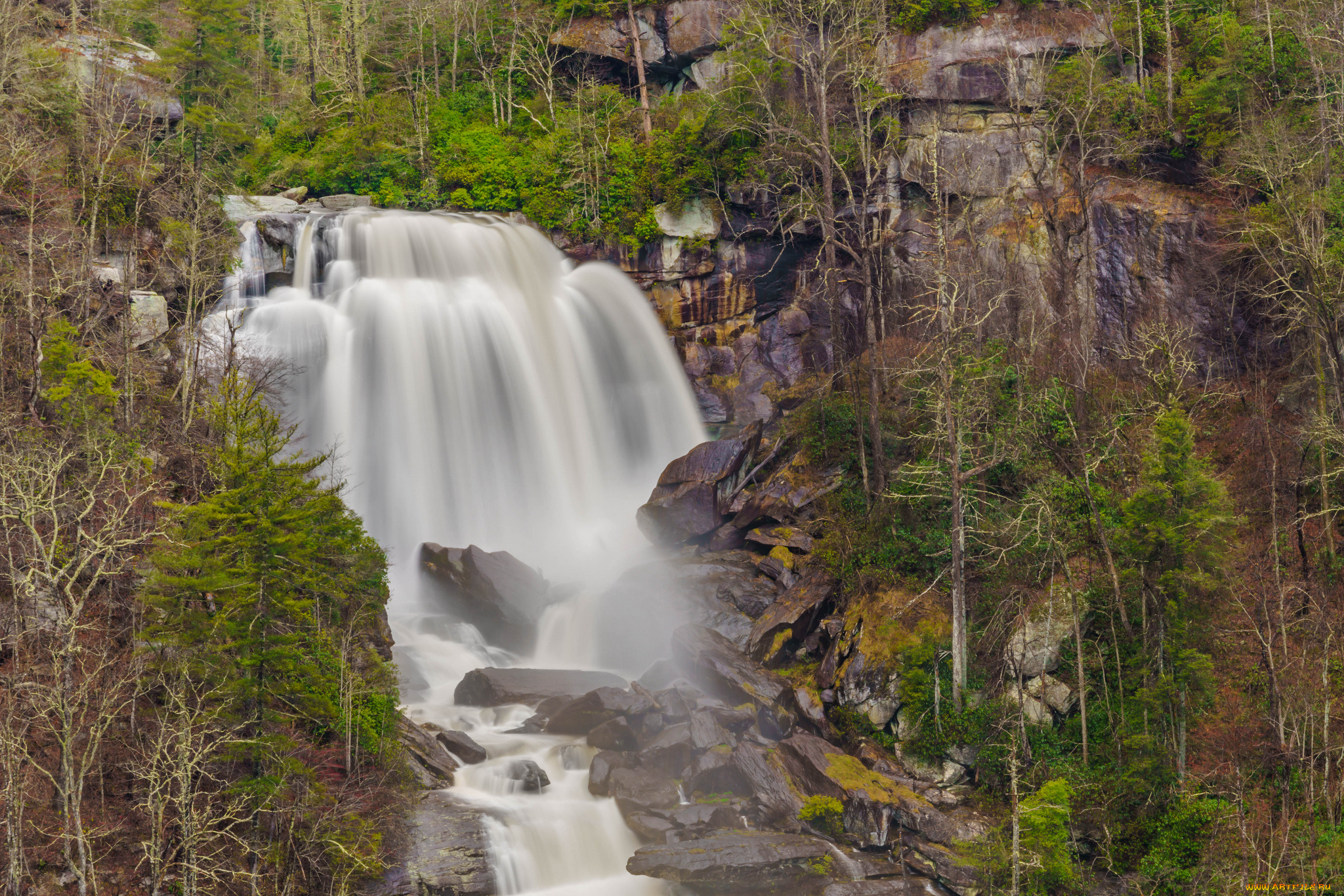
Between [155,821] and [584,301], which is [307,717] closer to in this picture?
[155,821]

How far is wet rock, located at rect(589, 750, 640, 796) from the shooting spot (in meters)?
20.7

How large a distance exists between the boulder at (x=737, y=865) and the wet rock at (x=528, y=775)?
2.73 meters

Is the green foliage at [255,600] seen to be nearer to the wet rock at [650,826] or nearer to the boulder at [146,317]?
the wet rock at [650,826]

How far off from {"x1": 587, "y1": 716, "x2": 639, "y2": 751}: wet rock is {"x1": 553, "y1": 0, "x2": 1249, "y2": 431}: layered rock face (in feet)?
50.9

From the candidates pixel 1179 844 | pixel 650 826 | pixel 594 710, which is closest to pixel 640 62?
pixel 594 710

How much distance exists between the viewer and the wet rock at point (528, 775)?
20469 mm

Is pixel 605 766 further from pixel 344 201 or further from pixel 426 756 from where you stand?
pixel 344 201

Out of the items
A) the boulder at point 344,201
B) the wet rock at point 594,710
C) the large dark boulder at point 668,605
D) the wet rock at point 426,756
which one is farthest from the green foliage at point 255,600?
the boulder at point 344,201

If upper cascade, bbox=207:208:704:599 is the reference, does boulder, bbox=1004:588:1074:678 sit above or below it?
below

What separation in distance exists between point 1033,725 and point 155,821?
58.6ft

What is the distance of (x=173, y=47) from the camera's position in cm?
4688

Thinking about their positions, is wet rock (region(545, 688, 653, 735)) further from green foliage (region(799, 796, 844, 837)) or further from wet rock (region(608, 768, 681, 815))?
green foliage (region(799, 796, 844, 837))

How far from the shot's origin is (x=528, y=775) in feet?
67.4

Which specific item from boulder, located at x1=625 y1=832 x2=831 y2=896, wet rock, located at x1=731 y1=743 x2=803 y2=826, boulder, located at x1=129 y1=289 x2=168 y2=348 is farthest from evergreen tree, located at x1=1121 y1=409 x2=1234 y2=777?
boulder, located at x1=129 y1=289 x2=168 y2=348
